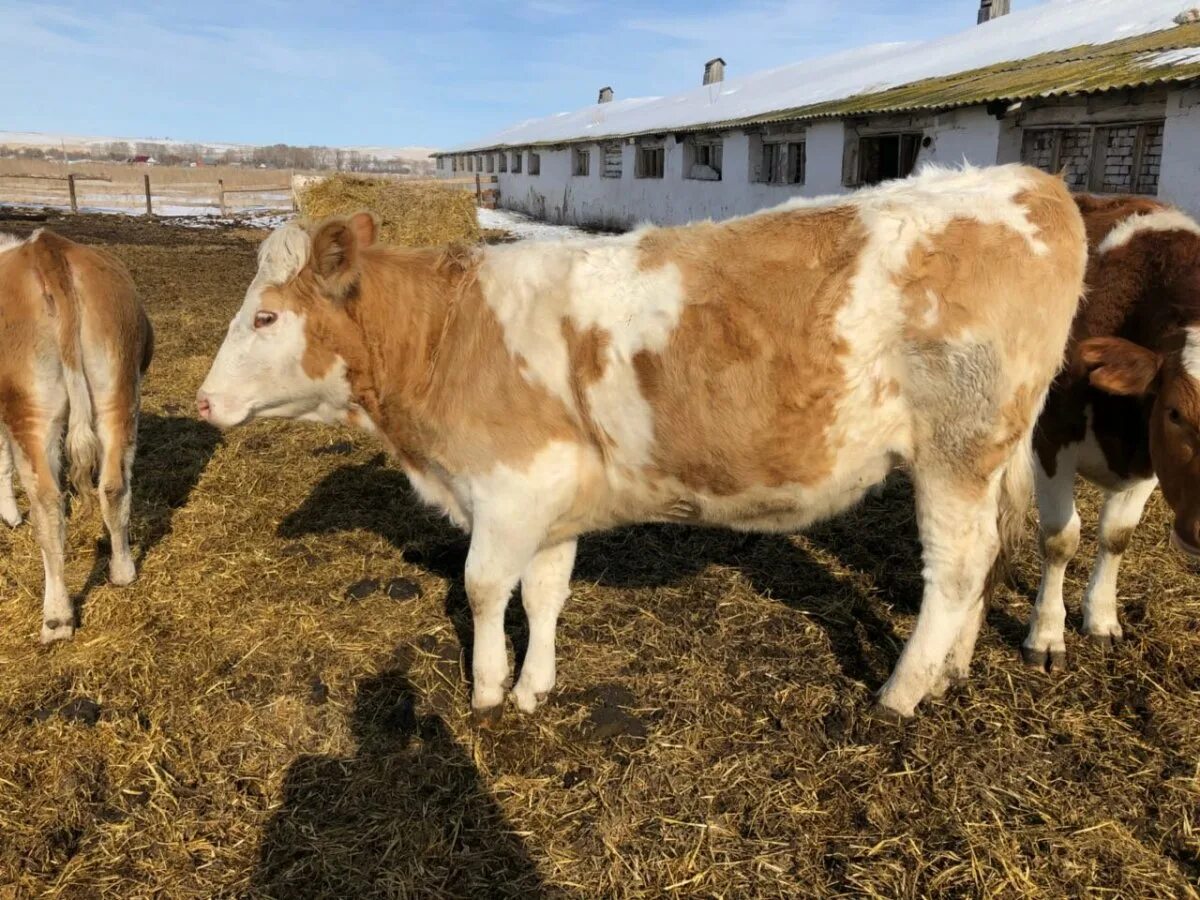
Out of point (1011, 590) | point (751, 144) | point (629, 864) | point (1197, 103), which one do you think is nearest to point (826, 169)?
point (751, 144)

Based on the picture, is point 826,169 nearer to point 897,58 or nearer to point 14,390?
point 897,58

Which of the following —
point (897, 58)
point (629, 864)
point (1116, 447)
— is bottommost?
point (629, 864)

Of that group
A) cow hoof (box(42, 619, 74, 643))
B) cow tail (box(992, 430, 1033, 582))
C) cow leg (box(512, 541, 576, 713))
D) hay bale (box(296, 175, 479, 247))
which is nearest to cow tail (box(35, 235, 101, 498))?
cow hoof (box(42, 619, 74, 643))

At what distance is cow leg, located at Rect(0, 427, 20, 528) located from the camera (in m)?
5.23

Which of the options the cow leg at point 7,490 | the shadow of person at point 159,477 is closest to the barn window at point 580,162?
the shadow of person at point 159,477

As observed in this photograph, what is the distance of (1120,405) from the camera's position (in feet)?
11.6

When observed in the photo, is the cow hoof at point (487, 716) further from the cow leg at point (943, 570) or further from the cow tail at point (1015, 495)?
the cow tail at point (1015, 495)

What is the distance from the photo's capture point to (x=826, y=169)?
18422mm

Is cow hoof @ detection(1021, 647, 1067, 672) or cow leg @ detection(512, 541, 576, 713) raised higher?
cow leg @ detection(512, 541, 576, 713)

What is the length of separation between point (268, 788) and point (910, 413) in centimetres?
277

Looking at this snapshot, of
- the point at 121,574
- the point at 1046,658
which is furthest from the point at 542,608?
the point at 121,574

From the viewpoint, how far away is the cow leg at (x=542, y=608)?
360 centimetres

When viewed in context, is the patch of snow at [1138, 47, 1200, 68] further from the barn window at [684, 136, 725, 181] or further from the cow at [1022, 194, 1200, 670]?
the barn window at [684, 136, 725, 181]

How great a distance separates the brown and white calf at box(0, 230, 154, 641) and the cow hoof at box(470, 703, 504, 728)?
7.22 feet
